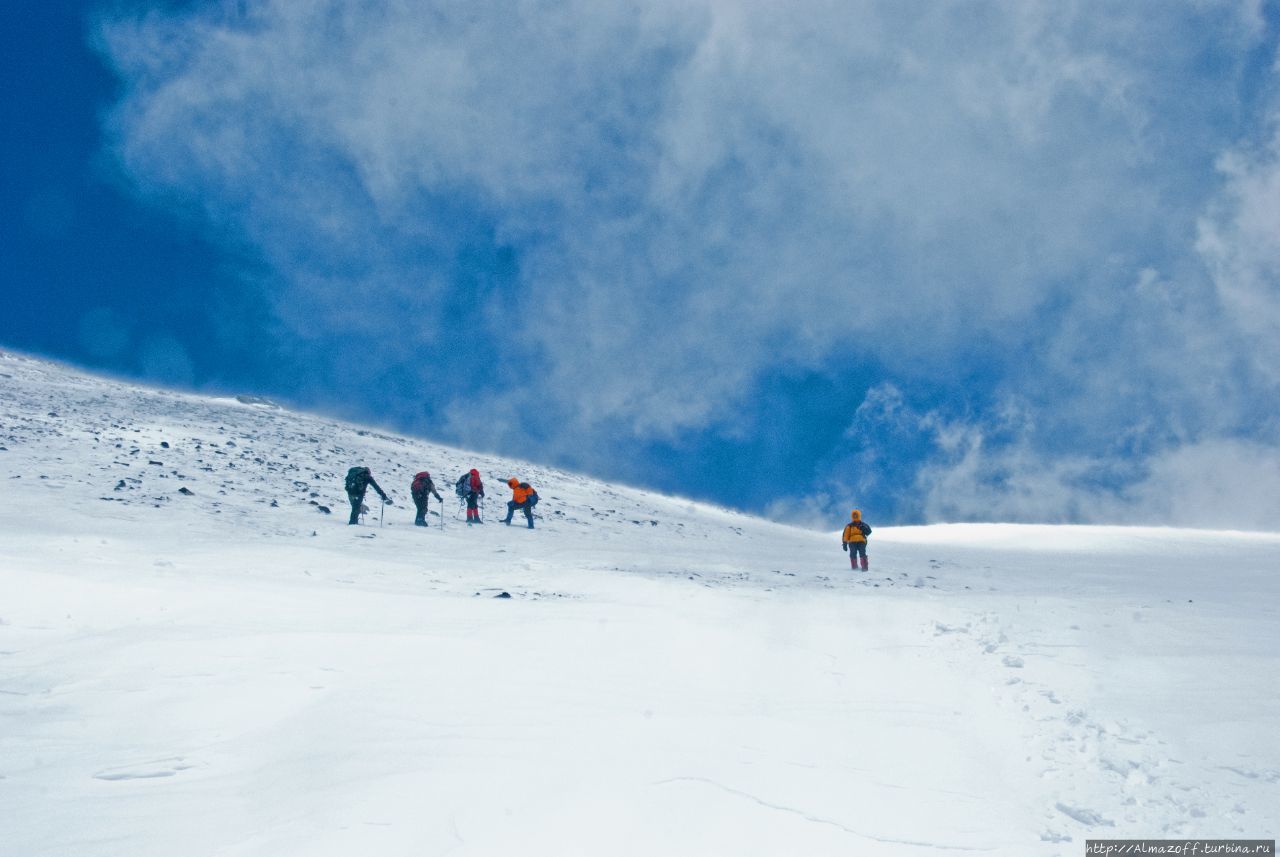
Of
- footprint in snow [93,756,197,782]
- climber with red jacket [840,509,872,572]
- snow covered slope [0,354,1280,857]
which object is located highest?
climber with red jacket [840,509,872,572]

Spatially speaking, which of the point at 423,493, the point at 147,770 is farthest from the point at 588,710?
the point at 423,493

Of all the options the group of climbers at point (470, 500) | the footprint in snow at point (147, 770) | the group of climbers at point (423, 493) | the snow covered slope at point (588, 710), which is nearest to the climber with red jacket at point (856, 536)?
the group of climbers at point (470, 500)

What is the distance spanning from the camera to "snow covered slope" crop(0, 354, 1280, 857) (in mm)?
4742

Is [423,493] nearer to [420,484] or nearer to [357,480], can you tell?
[420,484]

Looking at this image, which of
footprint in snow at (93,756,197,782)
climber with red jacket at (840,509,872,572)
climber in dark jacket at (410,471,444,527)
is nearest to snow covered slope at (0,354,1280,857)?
footprint in snow at (93,756,197,782)

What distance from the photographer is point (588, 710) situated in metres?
6.46

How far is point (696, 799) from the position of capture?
501 centimetres

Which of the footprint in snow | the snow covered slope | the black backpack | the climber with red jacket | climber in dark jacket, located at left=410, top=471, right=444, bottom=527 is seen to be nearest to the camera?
the snow covered slope

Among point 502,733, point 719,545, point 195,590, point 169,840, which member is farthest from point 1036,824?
point 719,545

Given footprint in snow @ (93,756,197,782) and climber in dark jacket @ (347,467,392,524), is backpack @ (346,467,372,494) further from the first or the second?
footprint in snow @ (93,756,197,782)

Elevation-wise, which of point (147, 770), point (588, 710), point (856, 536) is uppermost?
point (856, 536)

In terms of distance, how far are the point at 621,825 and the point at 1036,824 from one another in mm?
2620

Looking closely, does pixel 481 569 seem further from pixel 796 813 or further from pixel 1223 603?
pixel 1223 603

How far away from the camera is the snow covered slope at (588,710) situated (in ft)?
15.6
